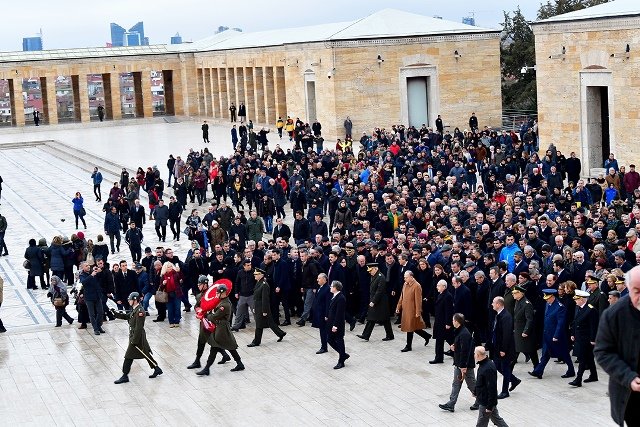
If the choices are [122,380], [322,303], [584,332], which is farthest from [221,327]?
[584,332]

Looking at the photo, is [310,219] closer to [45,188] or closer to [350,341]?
[350,341]

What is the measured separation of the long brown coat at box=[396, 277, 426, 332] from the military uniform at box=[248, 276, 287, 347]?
2030mm

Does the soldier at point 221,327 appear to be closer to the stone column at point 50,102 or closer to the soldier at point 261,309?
the soldier at point 261,309

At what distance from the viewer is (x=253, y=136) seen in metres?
39.2

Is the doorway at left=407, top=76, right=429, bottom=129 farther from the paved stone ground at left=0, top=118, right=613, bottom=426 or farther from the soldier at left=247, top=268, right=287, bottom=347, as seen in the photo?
the soldier at left=247, top=268, right=287, bottom=347

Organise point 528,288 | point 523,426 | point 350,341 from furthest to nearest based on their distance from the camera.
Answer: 1. point 350,341
2. point 528,288
3. point 523,426

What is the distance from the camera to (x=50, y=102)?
60031 mm

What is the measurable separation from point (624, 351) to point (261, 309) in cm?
1070

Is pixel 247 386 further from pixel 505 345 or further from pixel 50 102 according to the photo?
pixel 50 102

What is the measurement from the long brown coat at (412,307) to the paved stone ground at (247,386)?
1.23ft

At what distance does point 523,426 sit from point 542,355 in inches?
72.9

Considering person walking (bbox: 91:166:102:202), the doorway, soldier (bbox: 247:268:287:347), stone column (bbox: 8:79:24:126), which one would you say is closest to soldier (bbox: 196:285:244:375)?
soldier (bbox: 247:268:287:347)

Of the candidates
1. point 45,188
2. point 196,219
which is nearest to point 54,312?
point 196,219

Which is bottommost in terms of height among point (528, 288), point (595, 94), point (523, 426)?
point (523, 426)
